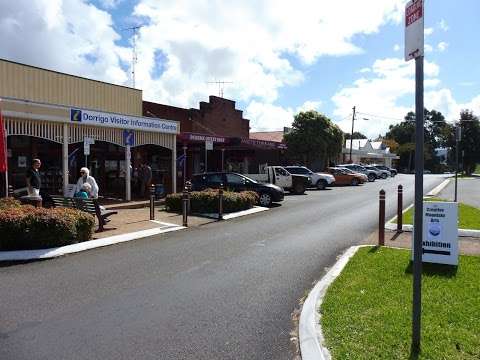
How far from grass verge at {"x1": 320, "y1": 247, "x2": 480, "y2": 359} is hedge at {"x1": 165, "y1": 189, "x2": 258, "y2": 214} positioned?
8599 millimetres

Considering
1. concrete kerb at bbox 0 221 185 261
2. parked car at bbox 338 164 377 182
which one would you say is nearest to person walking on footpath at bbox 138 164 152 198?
concrete kerb at bbox 0 221 185 261

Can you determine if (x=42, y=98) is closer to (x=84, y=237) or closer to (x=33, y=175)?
(x=33, y=175)

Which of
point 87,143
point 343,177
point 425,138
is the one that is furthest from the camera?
point 425,138

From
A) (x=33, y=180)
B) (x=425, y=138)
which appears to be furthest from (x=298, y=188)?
(x=425, y=138)

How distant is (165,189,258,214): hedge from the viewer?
16672 millimetres

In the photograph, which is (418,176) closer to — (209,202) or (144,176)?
(209,202)

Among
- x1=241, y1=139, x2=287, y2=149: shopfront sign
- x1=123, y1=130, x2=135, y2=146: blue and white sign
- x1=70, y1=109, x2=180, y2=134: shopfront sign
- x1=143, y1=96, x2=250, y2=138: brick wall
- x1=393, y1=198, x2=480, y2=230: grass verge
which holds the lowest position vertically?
x1=393, y1=198, x2=480, y2=230: grass verge

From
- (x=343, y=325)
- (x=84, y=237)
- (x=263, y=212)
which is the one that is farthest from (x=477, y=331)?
(x=263, y=212)

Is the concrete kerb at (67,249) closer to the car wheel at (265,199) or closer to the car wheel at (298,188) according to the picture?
the car wheel at (265,199)

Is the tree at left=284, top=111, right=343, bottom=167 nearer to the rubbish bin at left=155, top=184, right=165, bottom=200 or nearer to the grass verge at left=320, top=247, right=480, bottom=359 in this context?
the rubbish bin at left=155, top=184, right=165, bottom=200

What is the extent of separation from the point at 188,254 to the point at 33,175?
5677 mm

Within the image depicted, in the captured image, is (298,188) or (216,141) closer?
(216,141)

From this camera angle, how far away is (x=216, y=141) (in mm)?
26859

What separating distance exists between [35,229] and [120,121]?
9.63 meters
